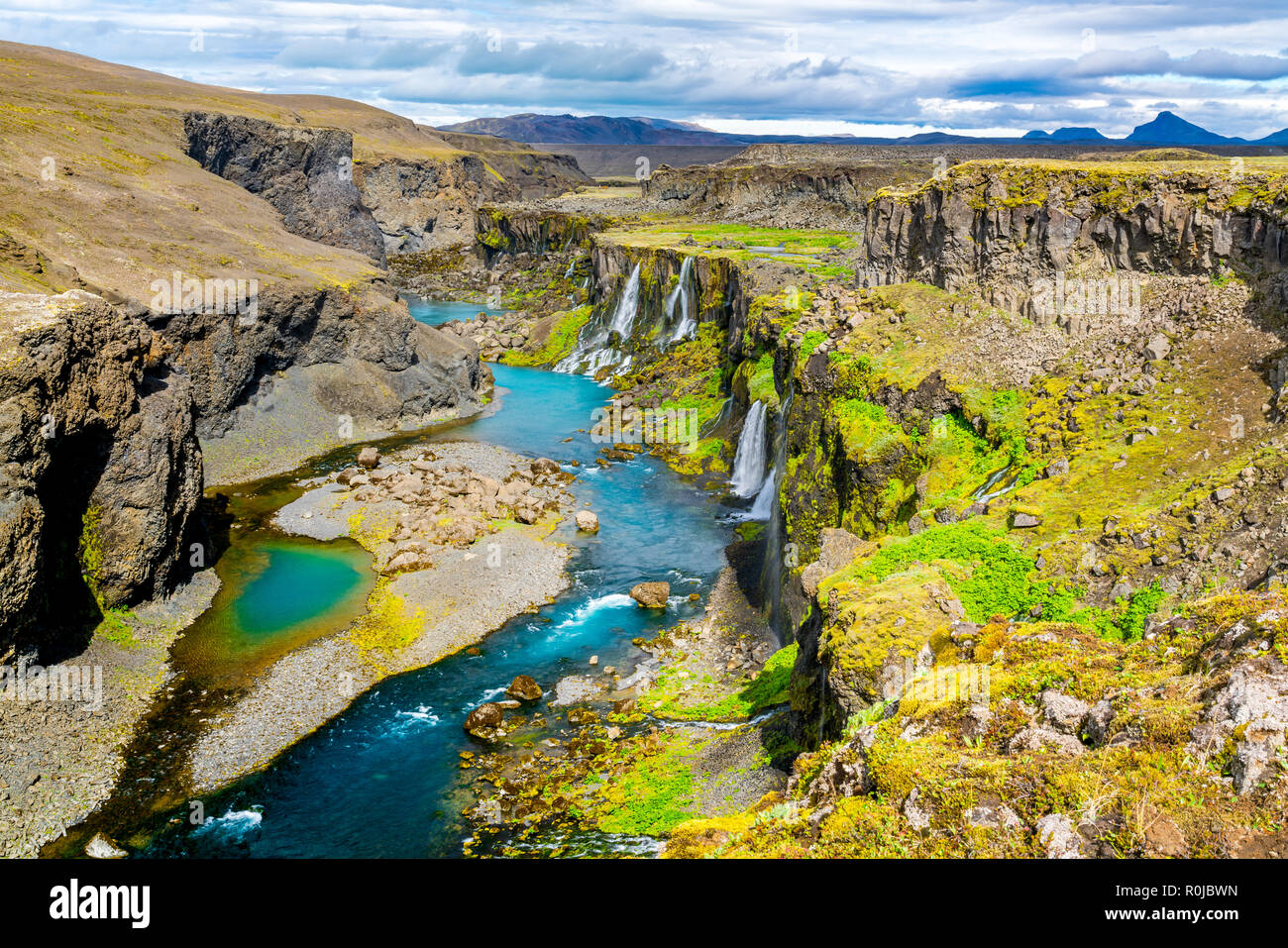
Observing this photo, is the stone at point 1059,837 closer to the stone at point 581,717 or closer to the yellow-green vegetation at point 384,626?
the stone at point 581,717

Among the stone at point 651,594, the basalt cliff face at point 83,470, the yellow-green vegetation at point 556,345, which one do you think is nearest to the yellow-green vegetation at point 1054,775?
the stone at point 651,594

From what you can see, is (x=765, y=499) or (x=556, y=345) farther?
(x=556, y=345)

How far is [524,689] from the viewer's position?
35719mm

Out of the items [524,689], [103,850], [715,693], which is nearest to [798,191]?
[715,693]

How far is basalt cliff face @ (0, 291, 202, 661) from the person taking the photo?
3353 centimetres

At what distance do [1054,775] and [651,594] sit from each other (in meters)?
32.1

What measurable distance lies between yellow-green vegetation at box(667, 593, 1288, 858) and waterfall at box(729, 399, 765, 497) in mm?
41708

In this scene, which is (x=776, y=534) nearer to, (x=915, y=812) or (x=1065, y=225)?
(x=1065, y=225)

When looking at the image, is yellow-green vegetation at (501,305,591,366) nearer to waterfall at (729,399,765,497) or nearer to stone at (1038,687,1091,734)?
waterfall at (729,399,765,497)

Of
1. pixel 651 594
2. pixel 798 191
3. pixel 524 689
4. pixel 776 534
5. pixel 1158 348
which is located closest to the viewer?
pixel 1158 348

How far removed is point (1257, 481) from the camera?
25.3 m

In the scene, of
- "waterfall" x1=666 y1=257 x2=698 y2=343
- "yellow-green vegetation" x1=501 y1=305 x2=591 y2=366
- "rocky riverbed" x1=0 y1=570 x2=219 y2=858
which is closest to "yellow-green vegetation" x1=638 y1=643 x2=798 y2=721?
"rocky riverbed" x1=0 y1=570 x2=219 y2=858

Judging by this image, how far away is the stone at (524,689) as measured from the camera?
117 feet

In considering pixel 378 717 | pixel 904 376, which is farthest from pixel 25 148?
pixel 904 376
